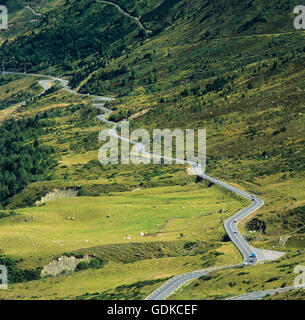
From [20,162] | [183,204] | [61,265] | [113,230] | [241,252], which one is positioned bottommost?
[61,265]

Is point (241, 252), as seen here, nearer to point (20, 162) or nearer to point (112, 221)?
point (112, 221)

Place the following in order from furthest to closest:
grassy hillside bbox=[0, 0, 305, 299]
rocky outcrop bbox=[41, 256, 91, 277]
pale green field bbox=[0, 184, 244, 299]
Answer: rocky outcrop bbox=[41, 256, 91, 277], pale green field bbox=[0, 184, 244, 299], grassy hillside bbox=[0, 0, 305, 299]

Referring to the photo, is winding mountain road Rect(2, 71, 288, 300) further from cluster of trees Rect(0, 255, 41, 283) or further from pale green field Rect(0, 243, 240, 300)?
cluster of trees Rect(0, 255, 41, 283)

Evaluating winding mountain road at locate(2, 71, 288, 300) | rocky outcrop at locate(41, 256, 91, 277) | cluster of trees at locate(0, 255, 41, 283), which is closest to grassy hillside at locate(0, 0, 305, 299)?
cluster of trees at locate(0, 255, 41, 283)

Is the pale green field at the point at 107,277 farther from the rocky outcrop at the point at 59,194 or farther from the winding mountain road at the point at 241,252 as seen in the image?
the rocky outcrop at the point at 59,194

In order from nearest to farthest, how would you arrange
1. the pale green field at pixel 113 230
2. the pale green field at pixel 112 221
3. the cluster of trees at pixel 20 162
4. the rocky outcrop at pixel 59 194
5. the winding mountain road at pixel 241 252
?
the winding mountain road at pixel 241 252 < the pale green field at pixel 113 230 < the pale green field at pixel 112 221 < the rocky outcrop at pixel 59 194 < the cluster of trees at pixel 20 162

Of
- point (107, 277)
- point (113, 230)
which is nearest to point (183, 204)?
point (113, 230)

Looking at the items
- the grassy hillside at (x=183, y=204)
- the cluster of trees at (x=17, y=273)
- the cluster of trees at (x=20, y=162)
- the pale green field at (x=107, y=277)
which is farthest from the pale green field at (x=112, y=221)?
the cluster of trees at (x=20, y=162)

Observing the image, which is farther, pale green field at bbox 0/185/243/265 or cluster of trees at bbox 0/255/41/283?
pale green field at bbox 0/185/243/265

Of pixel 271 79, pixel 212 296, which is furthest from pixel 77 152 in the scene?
pixel 212 296
